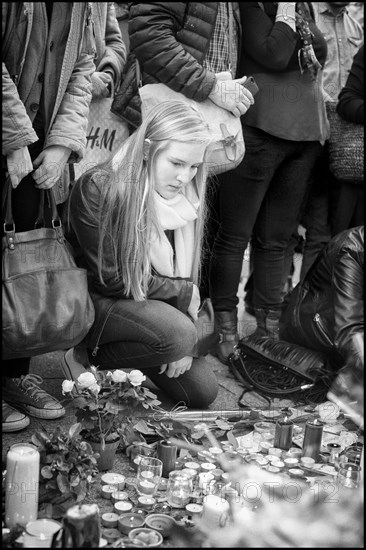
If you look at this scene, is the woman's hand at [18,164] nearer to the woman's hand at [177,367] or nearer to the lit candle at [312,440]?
the woman's hand at [177,367]

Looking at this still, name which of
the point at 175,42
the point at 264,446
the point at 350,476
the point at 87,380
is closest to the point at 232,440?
the point at 264,446

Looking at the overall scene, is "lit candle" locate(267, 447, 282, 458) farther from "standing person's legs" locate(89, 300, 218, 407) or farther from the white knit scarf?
the white knit scarf

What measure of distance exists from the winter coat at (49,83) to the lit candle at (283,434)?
1.05 metres

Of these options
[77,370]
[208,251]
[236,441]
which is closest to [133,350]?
[77,370]

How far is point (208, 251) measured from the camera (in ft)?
10.6

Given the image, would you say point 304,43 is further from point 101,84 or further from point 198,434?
point 198,434

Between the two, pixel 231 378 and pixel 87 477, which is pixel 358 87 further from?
pixel 87 477

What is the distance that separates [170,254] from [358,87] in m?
1.27

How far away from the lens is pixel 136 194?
2625mm

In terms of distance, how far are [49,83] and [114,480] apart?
3.76ft

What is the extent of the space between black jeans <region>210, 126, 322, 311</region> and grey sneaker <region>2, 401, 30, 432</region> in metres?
1.09

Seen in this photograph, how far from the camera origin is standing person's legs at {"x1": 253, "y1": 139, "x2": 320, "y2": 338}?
3.27 m

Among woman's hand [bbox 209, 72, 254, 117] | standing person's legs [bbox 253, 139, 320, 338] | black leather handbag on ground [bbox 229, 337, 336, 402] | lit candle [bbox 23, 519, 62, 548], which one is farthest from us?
standing person's legs [bbox 253, 139, 320, 338]

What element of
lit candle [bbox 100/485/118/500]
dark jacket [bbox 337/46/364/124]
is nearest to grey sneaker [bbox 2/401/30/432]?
lit candle [bbox 100/485/118/500]
